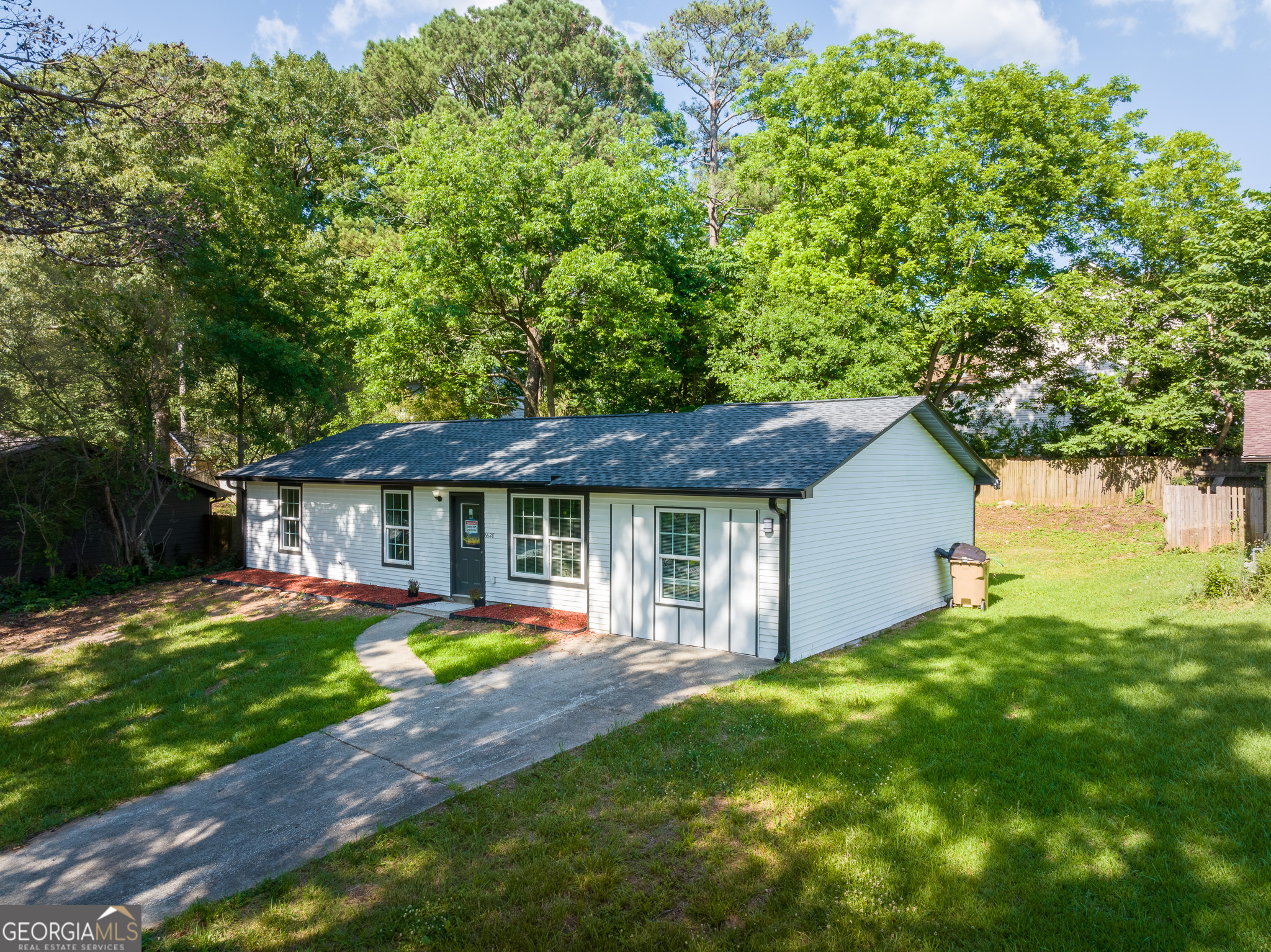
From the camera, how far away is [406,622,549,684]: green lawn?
9.78m

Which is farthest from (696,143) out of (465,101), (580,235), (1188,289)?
(1188,289)

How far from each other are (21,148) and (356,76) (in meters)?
28.9

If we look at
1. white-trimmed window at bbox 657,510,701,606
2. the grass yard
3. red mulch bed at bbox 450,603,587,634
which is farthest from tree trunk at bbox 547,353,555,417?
the grass yard

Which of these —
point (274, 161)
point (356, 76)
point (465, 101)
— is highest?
point (356, 76)

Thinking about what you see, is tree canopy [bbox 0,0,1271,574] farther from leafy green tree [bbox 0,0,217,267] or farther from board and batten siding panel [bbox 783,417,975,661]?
leafy green tree [bbox 0,0,217,267]

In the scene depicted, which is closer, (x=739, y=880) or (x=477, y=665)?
(x=739, y=880)

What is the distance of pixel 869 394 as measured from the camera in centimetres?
2136

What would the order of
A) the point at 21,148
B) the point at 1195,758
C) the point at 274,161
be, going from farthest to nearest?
1. the point at 274,161
2. the point at 21,148
3. the point at 1195,758

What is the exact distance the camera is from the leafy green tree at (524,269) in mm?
21734

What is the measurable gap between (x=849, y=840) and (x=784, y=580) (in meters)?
4.76

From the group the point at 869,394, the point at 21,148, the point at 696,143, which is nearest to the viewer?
the point at 21,148

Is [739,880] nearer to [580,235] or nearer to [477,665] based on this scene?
[477,665]

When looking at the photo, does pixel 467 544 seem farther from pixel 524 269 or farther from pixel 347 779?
pixel 524 269

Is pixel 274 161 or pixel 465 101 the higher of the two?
pixel 465 101
